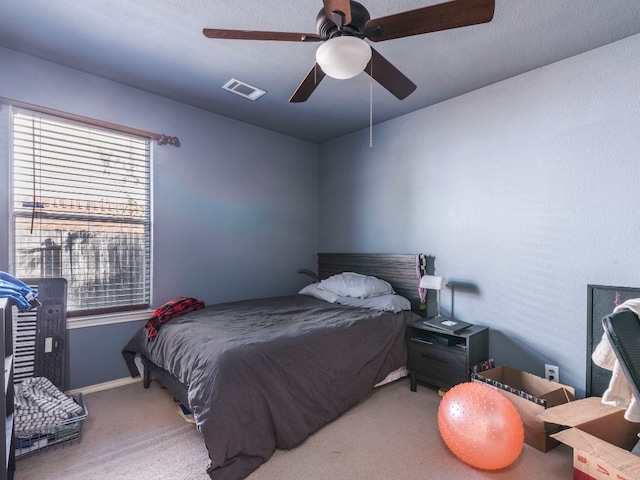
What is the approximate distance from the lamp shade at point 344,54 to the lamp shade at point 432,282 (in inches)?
79.4

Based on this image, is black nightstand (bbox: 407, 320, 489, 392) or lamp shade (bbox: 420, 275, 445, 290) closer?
black nightstand (bbox: 407, 320, 489, 392)

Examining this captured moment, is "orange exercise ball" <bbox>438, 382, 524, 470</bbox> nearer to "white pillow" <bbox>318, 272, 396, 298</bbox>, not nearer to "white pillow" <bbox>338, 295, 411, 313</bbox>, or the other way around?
"white pillow" <bbox>338, 295, 411, 313</bbox>

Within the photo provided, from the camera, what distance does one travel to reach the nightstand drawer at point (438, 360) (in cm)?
245

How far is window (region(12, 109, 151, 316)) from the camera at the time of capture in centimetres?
243

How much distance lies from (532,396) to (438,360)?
696mm

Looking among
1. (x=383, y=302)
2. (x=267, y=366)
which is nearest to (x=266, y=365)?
(x=267, y=366)

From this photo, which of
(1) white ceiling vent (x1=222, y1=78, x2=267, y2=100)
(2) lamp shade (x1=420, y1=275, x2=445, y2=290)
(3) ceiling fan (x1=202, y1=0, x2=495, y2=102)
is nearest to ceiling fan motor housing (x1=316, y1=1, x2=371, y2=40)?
(3) ceiling fan (x1=202, y1=0, x2=495, y2=102)

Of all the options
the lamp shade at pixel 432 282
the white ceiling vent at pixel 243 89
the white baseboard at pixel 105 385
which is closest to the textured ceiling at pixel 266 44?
the white ceiling vent at pixel 243 89

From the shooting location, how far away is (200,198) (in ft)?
10.8

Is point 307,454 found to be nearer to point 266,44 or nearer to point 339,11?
point 339,11

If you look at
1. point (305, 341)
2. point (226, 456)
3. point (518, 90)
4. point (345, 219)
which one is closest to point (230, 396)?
point (226, 456)

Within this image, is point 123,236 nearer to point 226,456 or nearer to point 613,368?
point 226,456

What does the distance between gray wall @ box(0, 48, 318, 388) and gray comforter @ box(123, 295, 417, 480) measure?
52 cm

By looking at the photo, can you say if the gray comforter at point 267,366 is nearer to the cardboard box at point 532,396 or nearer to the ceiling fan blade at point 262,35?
the cardboard box at point 532,396
